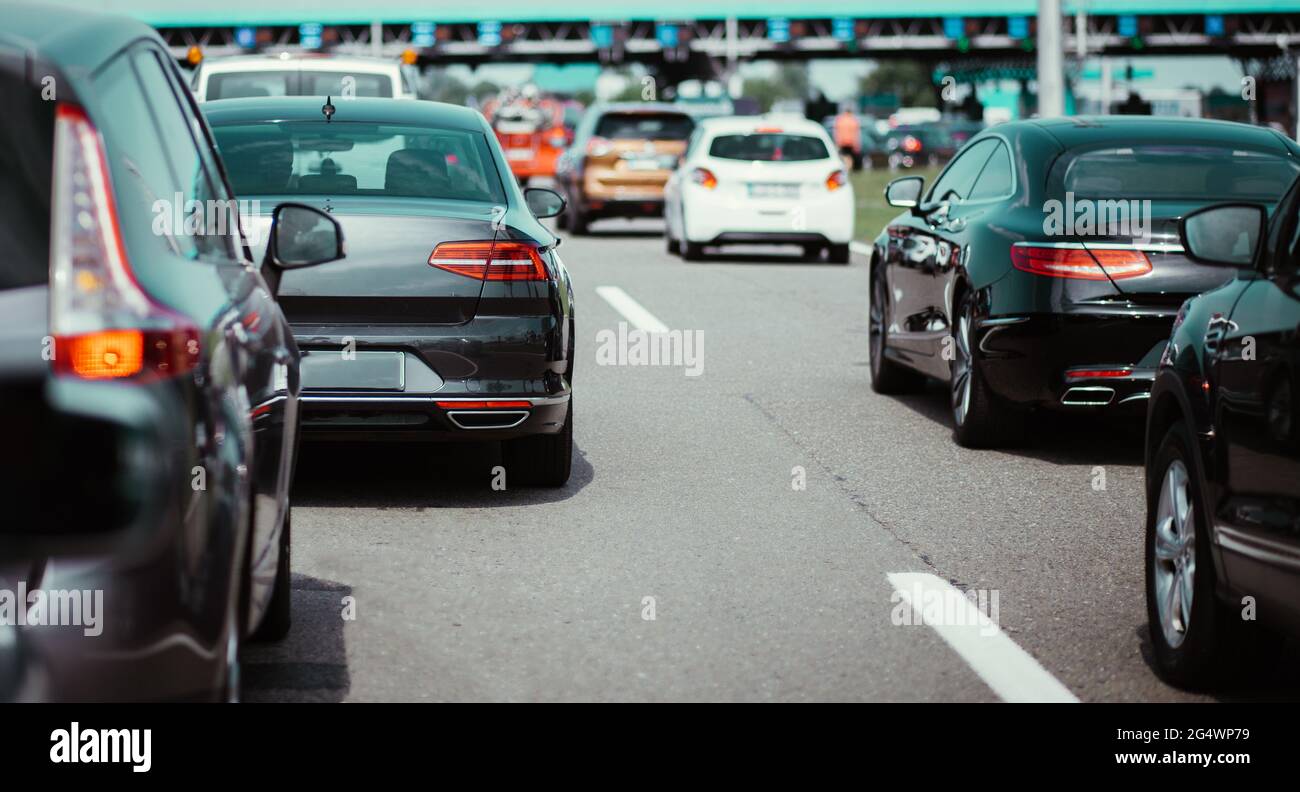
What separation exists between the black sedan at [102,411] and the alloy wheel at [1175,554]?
2.55m

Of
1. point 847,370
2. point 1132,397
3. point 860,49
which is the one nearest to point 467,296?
point 1132,397

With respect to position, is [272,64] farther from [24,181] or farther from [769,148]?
[24,181]

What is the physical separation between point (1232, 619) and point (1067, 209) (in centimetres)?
437

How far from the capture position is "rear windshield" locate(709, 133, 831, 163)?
22.8 metres

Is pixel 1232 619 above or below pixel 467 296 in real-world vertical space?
below

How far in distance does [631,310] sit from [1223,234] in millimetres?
11452

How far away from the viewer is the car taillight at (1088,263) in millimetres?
8836

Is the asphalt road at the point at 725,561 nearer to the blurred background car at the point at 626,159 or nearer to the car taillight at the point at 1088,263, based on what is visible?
the car taillight at the point at 1088,263

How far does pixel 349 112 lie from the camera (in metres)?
8.56

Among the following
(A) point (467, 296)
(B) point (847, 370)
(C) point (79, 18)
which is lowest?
(B) point (847, 370)

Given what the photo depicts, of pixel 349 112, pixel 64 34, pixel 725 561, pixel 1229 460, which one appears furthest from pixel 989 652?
pixel 349 112
